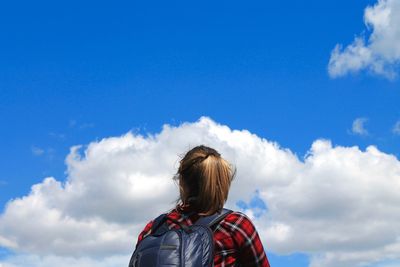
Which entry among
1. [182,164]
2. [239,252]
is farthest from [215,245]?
[182,164]

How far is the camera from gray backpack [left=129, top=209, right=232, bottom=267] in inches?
288

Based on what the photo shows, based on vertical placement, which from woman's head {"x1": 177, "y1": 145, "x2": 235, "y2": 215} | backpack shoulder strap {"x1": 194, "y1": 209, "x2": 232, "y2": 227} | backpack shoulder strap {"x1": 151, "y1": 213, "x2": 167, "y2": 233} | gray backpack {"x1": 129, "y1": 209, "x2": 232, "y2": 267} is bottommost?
gray backpack {"x1": 129, "y1": 209, "x2": 232, "y2": 267}

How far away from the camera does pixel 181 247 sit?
7352 millimetres

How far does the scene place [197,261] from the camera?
24.0 ft

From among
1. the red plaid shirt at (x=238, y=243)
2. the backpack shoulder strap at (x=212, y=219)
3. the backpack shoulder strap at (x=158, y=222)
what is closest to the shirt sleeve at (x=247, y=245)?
the red plaid shirt at (x=238, y=243)

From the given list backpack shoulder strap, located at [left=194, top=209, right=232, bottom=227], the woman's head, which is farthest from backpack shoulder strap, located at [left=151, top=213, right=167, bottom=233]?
backpack shoulder strap, located at [left=194, top=209, right=232, bottom=227]

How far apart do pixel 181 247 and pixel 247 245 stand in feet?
2.12

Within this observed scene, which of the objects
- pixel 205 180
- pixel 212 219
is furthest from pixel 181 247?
pixel 205 180

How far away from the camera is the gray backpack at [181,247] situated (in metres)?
7.31

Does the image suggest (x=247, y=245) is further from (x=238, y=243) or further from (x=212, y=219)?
(x=212, y=219)

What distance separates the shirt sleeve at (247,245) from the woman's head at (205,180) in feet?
0.85

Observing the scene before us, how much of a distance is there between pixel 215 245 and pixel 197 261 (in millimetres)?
295

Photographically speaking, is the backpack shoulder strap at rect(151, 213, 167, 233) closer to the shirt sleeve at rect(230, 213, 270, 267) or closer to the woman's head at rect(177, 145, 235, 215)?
the woman's head at rect(177, 145, 235, 215)

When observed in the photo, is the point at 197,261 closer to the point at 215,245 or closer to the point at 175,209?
the point at 215,245
